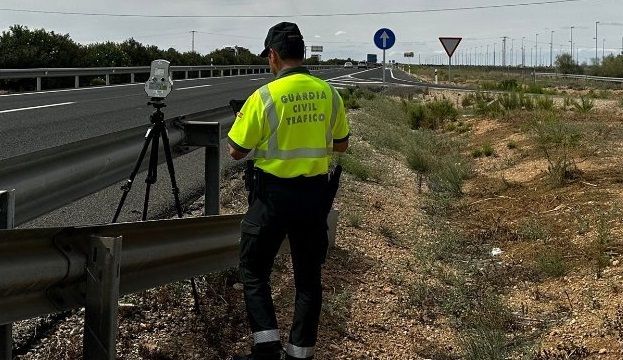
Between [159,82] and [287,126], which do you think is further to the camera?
[159,82]

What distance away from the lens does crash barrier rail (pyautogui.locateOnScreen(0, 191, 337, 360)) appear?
2492 mm

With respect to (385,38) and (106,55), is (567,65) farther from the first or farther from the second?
(385,38)

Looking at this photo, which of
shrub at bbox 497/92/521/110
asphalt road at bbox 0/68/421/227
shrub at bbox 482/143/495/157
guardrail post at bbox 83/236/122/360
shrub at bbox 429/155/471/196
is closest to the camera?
guardrail post at bbox 83/236/122/360

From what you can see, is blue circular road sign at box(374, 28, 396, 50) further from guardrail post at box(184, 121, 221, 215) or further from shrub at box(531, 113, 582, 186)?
guardrail post at box(184, 121, 221, 215)

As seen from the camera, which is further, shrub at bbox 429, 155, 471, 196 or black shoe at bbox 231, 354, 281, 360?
shrub at bbox 429, 155, 471, 196

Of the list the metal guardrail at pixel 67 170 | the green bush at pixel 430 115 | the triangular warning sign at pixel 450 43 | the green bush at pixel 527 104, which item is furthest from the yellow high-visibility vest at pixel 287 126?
the triangular warning sign at pixel 450 43

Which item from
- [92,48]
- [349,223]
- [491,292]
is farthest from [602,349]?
[92,48]

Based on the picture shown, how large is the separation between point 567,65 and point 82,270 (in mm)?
85944

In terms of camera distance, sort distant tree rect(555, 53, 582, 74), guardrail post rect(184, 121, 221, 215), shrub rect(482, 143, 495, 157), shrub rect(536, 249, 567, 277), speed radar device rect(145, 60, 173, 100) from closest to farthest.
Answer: speed radar device rect(145, 60, 173, 100) < guardrail post rect(184, 121, 221, 215) < shrub rect(536, 249, 567, 277) < shrub rect(482, 143, 495, 157) < distant tree rect(555, 53, 582, 74)

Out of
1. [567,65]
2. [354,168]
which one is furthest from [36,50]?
[567,65]

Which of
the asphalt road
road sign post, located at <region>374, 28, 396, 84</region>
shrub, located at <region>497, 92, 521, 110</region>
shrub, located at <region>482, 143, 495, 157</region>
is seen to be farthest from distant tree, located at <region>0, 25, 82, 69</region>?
shrub, located at <region>482, 143, 495, 157</region>

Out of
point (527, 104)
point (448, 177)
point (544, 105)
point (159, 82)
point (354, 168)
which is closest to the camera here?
point (159, 82)

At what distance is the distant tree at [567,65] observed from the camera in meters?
81.0

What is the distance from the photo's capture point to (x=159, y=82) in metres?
4.33
